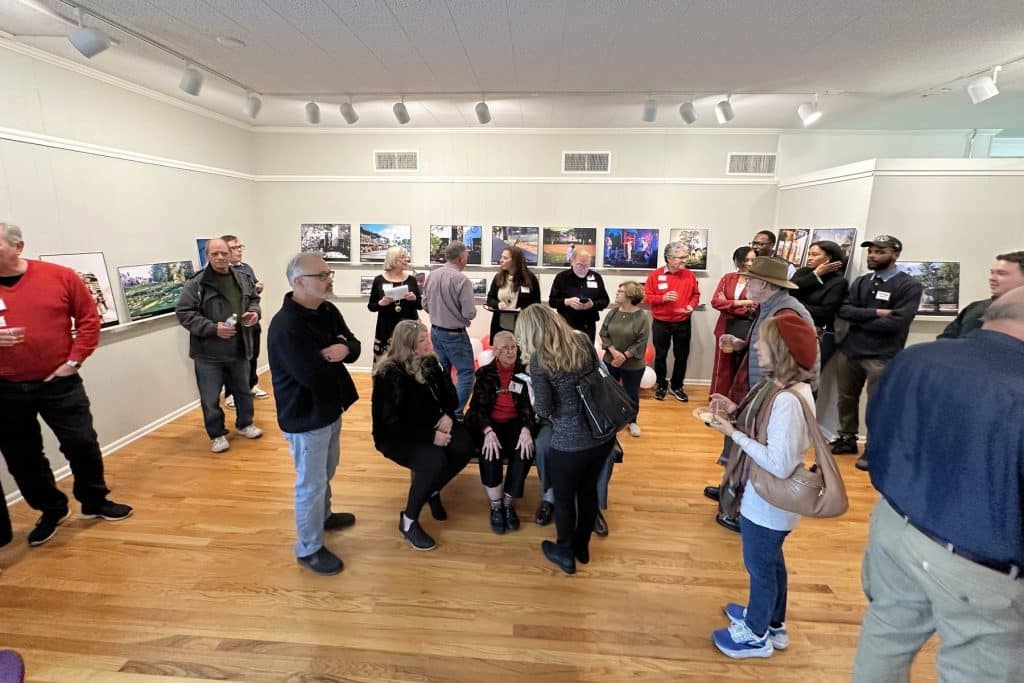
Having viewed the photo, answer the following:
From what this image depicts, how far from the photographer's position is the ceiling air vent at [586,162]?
598 centimetres

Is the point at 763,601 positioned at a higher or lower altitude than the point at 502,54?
lower

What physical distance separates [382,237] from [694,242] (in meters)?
4.06

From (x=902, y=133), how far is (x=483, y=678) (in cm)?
724

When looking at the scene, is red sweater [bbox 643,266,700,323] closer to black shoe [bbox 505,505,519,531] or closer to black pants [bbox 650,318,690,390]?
black pants [bbox 650,318,690,390]

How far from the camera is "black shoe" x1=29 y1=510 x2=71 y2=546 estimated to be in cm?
294

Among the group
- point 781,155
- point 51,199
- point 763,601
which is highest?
point 781,155

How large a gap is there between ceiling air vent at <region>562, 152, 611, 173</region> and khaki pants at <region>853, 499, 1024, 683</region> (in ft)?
16.9

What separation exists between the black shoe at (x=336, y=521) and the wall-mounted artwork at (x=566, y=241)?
4.13 meters

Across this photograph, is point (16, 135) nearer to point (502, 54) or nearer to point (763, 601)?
point (502, 54)

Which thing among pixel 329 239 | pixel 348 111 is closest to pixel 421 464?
pixel 348 111

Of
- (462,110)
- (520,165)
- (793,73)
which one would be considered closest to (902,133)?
(793,73)

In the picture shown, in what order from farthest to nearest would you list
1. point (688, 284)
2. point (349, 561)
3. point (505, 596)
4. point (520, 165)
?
point (520, 165) < point (688, 284) < point (349, 561) < point (505, 596)

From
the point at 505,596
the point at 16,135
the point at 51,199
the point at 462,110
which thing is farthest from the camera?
the point at 462,110

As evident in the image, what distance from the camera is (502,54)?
3479 millimetres
